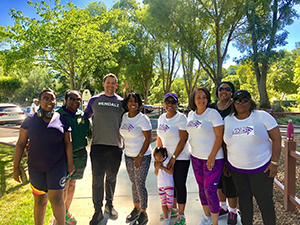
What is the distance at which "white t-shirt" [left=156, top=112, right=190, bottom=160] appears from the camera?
Result: 9.84 feet

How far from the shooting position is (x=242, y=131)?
2512mm

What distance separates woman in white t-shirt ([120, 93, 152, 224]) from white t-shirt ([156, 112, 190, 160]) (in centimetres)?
22

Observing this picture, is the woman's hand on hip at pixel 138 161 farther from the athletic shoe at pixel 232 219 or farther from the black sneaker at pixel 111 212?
the athletic shoe at pixel 232 219

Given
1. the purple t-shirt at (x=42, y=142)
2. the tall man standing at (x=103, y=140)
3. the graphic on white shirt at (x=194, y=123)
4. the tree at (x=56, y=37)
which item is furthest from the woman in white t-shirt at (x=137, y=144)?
the tree at (x=56, y=37)

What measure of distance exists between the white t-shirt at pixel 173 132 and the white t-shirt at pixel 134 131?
0.23 m

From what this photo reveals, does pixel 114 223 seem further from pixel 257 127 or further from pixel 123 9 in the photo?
pixel 123 9

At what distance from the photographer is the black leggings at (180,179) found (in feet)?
9.85

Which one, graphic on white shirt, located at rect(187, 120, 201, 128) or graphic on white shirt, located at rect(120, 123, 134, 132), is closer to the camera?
graphic on white shirt, located at rect(187, 120, 201, 128)

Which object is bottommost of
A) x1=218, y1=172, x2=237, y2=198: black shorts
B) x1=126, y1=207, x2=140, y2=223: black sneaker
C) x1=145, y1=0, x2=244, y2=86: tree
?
x1=126, y1=207, x2=140, y2=223: black sneaker

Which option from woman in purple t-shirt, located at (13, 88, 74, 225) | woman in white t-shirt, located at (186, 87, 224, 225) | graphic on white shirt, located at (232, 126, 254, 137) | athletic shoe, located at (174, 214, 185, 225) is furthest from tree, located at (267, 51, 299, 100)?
woman in purple t-shirt, located at (13, 88, 74, 225)

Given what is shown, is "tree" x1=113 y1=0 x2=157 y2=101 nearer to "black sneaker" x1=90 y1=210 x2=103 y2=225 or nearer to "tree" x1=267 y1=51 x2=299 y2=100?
"tree" x1=267 y1=51 x2=299 y2=100

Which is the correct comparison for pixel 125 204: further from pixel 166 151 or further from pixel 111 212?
pixel 166 151

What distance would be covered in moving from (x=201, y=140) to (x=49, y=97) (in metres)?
1.93

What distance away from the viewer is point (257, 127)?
2461 millimetres
